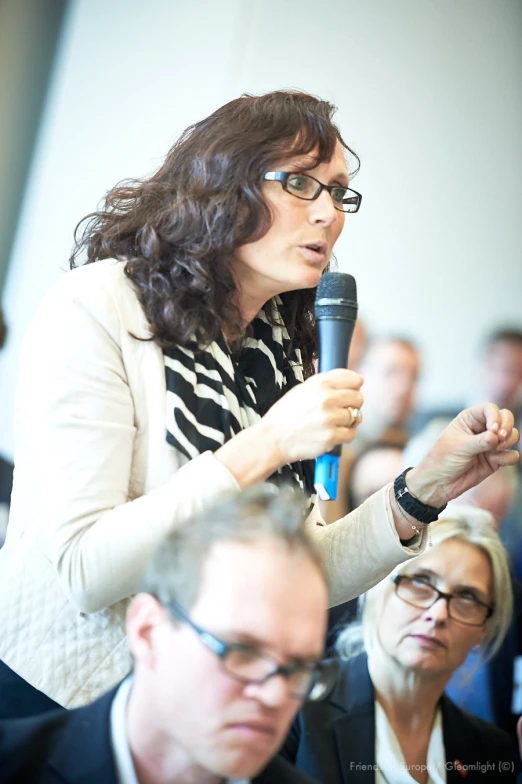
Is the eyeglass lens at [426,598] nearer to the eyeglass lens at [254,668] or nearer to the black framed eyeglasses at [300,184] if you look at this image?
the black framed eyeglasses at [300,184]

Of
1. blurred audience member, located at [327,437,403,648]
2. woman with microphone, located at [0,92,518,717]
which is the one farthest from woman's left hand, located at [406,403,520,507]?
blurred audience member, located at [327,437,403,648]

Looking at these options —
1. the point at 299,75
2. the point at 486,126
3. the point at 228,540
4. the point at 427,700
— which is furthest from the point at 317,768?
the point at 486,126

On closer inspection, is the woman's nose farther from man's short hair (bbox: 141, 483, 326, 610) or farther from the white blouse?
the white blouse

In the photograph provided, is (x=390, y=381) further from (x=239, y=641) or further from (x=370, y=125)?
(x=239, y=641)

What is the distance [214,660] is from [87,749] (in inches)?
7.7

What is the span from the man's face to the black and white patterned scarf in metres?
0.39

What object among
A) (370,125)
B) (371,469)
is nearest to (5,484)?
(371,469)

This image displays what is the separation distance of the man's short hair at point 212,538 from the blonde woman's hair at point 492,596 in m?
0.86

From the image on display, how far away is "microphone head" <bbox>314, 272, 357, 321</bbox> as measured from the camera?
119cm

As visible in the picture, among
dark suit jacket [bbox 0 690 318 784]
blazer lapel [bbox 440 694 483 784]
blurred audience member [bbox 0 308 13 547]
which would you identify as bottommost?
blurred audience member [bbox 0 308 13 547]

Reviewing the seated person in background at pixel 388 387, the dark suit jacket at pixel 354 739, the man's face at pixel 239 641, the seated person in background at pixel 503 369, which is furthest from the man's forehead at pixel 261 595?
the seated person in background at pixel 503 369

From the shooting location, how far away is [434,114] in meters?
2.55

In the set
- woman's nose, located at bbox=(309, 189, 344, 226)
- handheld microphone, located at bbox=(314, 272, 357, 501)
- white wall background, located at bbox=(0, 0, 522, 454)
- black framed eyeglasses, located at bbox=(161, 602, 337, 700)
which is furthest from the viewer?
white wall background, located at bbox=(0, 0, 522, 454)

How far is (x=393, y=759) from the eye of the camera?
1.51 m
